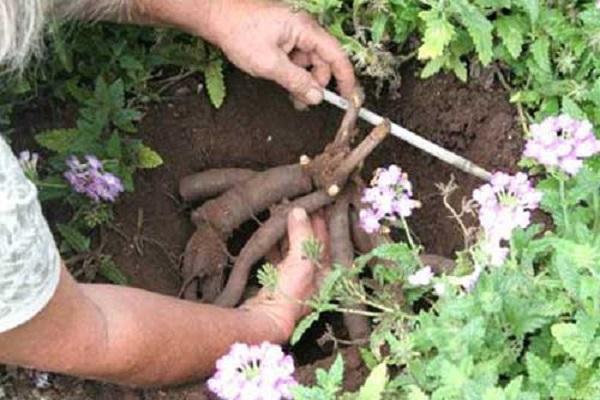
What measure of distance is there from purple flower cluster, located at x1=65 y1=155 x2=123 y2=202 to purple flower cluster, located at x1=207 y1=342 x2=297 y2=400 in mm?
698

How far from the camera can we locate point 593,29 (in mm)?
2336

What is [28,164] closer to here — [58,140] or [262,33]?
[58,140]

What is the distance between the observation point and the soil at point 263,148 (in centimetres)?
255

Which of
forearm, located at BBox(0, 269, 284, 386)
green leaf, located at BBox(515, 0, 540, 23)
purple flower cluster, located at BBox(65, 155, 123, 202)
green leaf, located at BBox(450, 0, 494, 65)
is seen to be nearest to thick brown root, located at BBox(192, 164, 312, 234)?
purple flower cluster, located at BBox(65, 155, 123, 202)

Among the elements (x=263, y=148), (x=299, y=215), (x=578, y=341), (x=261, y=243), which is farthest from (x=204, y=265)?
(x=578, y=341)

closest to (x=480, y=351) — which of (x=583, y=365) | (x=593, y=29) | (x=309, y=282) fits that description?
(x=583, y=365)

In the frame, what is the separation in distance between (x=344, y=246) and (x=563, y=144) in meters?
0.66

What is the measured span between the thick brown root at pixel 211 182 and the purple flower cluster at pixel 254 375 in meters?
0.89

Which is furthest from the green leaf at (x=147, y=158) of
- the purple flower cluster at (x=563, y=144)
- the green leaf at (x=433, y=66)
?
the purple flower cluster at (x=563, y=144)

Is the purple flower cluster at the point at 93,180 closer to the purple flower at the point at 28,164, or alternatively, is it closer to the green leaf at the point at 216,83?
the purple flower at the point at 28,164

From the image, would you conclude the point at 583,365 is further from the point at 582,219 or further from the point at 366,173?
the point at 366,173

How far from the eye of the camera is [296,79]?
2.52 meters

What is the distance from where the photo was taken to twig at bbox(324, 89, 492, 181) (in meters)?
2.51

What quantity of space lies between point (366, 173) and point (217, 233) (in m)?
0.33
